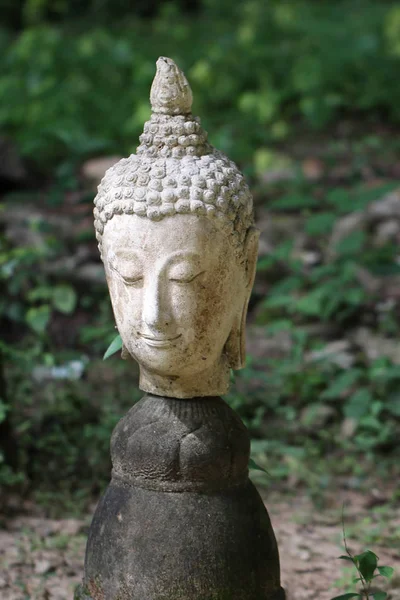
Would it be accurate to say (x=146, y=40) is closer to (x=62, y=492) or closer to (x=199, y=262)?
(x=62, y=492)

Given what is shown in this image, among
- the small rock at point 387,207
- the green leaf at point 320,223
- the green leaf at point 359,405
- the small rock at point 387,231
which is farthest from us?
the small rock at point 387,207

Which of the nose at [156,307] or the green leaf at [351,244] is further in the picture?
the green leaf at [351,244]

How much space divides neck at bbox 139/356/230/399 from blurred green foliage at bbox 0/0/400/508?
1.23 metres

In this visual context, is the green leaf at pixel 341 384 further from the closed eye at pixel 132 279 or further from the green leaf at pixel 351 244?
the closed eye at pixel 132 279

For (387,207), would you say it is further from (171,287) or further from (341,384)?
(171,287)

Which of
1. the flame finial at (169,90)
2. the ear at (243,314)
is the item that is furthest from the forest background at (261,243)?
the flame finial at (169,90)

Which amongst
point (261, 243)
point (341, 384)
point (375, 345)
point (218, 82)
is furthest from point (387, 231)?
point (218, 82)

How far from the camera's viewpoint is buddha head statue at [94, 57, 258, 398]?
2762mm

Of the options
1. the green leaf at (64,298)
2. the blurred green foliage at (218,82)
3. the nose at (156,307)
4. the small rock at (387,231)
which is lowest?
the green leaf at (64,298)

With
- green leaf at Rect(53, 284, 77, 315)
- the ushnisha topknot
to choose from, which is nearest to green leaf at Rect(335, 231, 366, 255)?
green leaf at Rect(53, 284, 77, 315)

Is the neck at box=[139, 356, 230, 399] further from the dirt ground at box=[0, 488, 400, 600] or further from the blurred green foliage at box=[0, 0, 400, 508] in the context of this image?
the blurred green foliage at box=[0, 0, 400, 508]

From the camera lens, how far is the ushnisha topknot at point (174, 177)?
9.09 feet

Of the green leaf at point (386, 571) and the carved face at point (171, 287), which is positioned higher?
the carved face at point (171, 287)

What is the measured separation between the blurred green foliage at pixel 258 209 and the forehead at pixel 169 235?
4.90 feet
